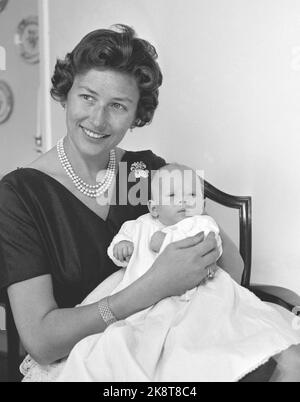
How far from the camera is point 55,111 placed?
2934mm

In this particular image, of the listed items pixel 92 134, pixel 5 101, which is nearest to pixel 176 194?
pixel 92 134

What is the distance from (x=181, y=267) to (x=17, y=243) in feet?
1.44

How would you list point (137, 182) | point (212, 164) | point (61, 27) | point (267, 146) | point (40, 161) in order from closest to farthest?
1. point (40, 161)
2. point (137, 182)
3. point (267, 146)
4. point (212, 164)
5. point (61, 27)

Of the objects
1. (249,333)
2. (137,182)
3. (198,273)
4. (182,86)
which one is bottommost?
(249,333)

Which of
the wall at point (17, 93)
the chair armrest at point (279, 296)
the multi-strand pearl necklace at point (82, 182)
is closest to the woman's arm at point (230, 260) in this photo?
the chair armrest at point (279, 296)

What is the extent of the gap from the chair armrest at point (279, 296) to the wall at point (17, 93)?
9.79 ft

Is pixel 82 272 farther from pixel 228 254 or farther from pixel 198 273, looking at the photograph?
pixel 228 254

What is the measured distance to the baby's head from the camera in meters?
1.49

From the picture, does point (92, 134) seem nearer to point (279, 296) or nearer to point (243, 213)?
point (243, 213)

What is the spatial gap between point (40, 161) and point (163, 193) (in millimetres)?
418

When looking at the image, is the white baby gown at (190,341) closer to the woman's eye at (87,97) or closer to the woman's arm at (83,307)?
the woman's arm at (83,307)

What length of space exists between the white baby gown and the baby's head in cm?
8

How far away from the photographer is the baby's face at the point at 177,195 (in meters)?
1.49
